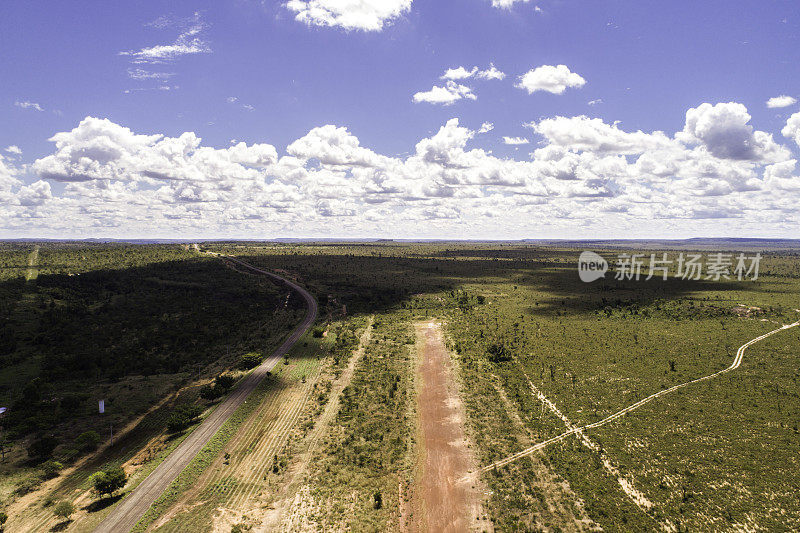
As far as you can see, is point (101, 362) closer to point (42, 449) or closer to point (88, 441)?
point (88, 441)

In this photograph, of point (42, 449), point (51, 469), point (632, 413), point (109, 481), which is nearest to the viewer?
point (109, 481)

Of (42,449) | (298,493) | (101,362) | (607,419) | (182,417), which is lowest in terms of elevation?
(42,449)

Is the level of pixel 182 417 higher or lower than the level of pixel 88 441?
higher

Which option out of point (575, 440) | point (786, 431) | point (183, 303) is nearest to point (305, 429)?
point (575, 440)

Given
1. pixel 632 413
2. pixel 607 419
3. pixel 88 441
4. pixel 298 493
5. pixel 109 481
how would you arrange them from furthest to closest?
pixel 632 413 → pixel 607 419 → pixel 88 441 → pixel 298 493 → pixel 109 481

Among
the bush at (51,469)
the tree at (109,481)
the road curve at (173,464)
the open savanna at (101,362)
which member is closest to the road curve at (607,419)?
the road curve at (173,464)

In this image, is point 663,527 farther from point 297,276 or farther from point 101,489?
point 297,276

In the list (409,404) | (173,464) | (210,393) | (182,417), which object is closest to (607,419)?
(409,404)

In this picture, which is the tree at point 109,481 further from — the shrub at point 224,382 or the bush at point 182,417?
the shrub at point 224,382
